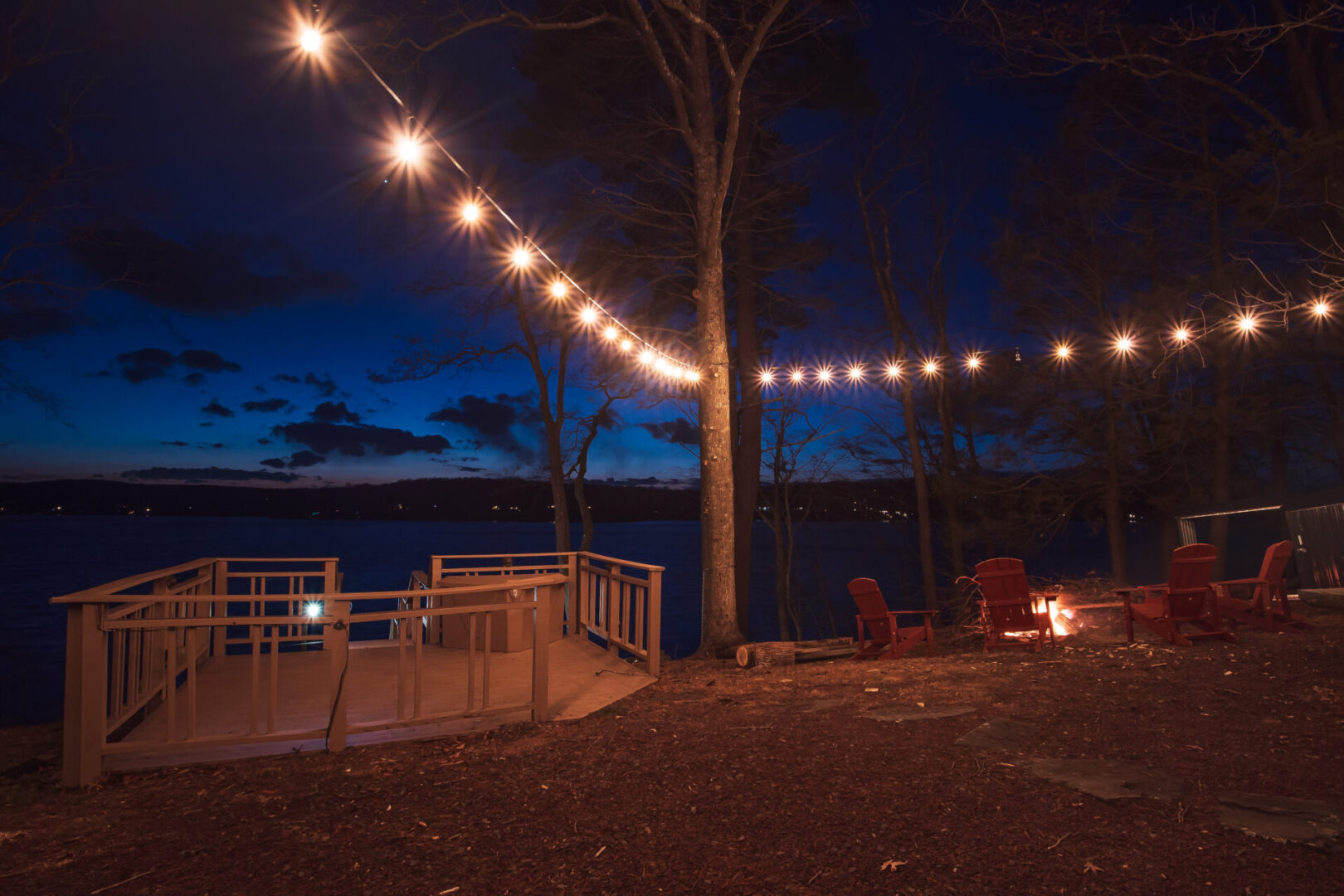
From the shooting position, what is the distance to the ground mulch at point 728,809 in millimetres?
2383

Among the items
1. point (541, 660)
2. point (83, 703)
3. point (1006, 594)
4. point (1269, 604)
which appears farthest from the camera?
point (1269, 604)

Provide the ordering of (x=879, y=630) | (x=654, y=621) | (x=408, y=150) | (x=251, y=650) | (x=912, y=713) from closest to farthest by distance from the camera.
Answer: (x=912, y=713), (x=251, y=650), (x=408, y=150), (x=654, y=621), (x=879, y=630)

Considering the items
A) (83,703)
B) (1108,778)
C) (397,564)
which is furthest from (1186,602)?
(397,564)

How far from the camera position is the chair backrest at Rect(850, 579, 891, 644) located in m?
6.36

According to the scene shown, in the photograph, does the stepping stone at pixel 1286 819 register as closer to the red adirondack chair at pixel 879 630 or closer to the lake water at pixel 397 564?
the red adirondack chair at pixel 879 630

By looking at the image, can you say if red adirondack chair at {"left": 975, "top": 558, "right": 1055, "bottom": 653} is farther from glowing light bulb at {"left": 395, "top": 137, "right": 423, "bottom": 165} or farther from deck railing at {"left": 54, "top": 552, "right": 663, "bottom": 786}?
glowing light bulb at {"left": 395, "top": 137, "right": 423, "bottom": 165}

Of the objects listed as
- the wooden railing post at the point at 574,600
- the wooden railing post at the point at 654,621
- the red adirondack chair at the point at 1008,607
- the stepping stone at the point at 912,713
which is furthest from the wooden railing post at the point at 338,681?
the red adirondack chair at the point at 1008,607

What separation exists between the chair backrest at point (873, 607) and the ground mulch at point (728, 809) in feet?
5.45

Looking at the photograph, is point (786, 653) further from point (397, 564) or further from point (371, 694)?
point (397, 564)

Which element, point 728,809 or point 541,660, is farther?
point 541,660

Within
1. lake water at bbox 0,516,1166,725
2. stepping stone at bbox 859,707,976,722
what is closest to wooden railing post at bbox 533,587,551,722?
stepping stone at bbox 859,707,976,722

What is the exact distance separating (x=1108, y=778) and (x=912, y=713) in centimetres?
128

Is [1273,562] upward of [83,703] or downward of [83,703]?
upward

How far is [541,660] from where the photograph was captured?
14.8 feet
